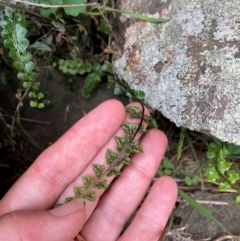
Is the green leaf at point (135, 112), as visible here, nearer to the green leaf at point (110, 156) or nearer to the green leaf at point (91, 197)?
the green leaf at point (110, 156)

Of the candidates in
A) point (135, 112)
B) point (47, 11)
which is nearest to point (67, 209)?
point (135, 112)

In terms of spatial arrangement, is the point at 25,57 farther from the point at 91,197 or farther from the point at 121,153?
the point at 91,197

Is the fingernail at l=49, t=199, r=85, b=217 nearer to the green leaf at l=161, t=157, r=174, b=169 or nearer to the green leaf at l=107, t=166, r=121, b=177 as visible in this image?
the green leaf at l=107, t=166, r=121, b=177

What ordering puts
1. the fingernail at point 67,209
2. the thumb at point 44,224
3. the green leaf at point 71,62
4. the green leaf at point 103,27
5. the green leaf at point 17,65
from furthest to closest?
1. the green leaf at point 71,62
2. the green leaf at point 103,27
3. the green leaf at point 17,65
4. the fingernail at point 67,209
5. the thumb at point 44,224

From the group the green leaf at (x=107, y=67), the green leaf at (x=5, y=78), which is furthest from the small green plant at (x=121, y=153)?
the green leaf at (x=5, y=78)

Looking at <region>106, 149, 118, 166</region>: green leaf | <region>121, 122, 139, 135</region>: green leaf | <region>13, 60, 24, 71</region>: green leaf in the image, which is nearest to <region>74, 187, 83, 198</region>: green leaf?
<region>106, 149, 118, 166</region>: green leaf

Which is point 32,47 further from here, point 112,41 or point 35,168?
point 35,168

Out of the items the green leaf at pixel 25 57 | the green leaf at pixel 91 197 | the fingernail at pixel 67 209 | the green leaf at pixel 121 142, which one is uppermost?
the green leaf at pixel 25 57
